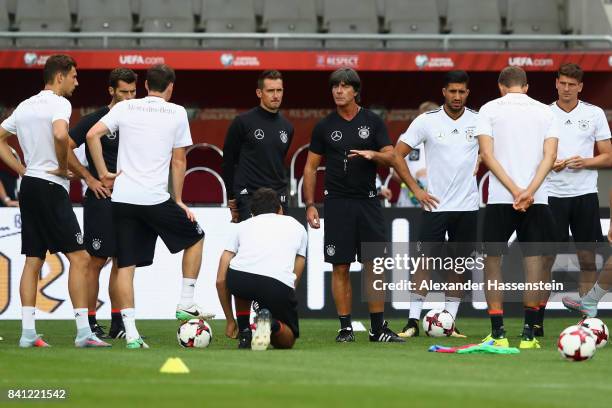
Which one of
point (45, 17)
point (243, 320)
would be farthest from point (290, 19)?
point (243, 320)

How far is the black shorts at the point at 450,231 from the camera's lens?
1102 centimetres

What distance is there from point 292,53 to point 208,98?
191 cm

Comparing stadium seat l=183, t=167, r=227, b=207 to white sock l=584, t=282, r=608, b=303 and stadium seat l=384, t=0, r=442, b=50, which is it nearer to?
stadium seat l=384, t=0, r=442, b=50

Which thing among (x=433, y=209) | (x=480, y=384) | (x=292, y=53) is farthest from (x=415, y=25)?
(x=480, y=384)

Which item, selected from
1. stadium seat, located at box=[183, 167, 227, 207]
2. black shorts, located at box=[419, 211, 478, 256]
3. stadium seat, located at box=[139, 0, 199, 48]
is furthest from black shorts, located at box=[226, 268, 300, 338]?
stadium seat, located at box=[139, 0, 199, 48]

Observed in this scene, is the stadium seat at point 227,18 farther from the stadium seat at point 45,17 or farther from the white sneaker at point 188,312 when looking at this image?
the white sneaker at point 188,312

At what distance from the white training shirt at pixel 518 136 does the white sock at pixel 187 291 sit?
2431 mm

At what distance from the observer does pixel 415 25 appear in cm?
2078

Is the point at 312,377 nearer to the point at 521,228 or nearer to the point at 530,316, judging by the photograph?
the point at 530,316

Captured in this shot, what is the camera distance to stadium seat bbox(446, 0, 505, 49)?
2070cm

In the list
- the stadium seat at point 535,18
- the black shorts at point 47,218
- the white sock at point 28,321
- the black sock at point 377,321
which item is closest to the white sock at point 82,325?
the white sock at point 28,321

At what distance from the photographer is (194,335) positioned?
9.62m

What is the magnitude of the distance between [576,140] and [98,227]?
4219 millimetres

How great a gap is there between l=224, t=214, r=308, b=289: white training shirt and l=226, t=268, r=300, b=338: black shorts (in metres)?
0.04
